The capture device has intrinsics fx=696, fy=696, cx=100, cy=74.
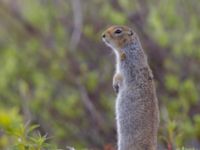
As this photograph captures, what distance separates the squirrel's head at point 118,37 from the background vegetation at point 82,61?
370 centimetres

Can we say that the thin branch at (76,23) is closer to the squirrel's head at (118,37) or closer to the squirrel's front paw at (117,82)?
the squirrel's head at (118,37)

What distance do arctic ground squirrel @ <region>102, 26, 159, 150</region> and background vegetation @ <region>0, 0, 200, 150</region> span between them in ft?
12.9

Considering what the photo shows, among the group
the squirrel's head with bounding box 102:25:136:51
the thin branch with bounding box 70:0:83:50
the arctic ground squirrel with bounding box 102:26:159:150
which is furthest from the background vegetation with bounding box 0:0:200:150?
the arctic ground squirrel with bounding box 102:26:159:150

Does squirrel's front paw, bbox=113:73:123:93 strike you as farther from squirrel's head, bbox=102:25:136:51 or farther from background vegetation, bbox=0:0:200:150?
background vegetation, bbox=0:0:200:150

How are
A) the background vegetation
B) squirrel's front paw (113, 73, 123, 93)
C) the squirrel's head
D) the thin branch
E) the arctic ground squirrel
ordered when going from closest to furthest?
the arctic ground squirrel < squirrel's front paw (113, 73, 123, 93) < the squirrel's head < the background vegetation < the thin branch

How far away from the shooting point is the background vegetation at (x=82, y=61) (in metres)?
8.38

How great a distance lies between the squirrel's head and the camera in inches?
167

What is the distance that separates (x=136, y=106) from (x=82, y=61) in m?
5.67

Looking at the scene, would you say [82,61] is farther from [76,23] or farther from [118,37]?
[118,37]

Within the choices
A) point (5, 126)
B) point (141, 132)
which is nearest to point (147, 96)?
point (141, 132)

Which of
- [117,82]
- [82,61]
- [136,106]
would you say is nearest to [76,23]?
[82,61]

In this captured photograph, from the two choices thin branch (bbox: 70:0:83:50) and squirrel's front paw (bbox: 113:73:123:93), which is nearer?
squirrel's front paw (bbox: 113:73:123:93)

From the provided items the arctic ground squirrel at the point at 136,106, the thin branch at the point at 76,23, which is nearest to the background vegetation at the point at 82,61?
the thin branch at the point at 76,23

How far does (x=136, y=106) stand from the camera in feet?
12.4
